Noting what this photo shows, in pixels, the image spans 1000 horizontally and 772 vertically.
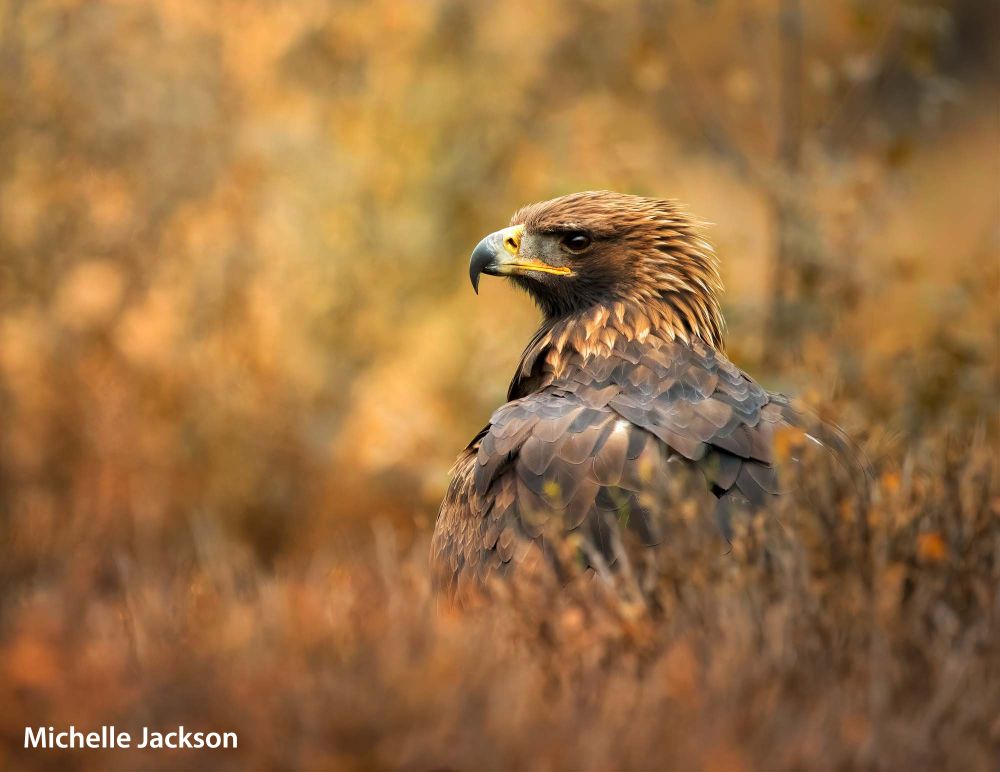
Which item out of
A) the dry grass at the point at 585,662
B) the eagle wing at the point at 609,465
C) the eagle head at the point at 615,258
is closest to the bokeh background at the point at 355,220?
the eagle head at the point at 615,258

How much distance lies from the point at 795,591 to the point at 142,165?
7.64 metres

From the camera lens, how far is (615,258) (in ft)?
16.6

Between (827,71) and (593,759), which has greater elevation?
(827,71)

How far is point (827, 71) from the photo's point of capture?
7.03m

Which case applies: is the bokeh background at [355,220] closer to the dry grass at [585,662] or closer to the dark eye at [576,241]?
the dark eye at [576,241]

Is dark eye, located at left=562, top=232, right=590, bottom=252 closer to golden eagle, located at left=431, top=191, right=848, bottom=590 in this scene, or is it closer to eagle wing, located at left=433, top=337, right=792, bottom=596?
golden eagle, located at left=431, top=191, right=848, bottom=590

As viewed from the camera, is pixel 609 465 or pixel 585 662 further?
pixel 609 465

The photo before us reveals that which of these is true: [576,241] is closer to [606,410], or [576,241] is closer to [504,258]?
[504,258]

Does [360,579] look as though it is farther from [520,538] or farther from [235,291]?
[235,291]

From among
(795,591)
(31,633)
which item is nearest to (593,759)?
(795,591)

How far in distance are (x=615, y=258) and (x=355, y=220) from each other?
18.7ft

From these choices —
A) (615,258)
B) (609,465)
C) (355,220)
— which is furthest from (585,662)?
(355,220)

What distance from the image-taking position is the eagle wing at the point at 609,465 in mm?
3836

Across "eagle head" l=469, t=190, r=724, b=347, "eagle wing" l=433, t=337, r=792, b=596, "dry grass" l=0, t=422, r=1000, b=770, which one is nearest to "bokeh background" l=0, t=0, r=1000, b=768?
"eagle head" l=469, t=190, r=724, b=347
